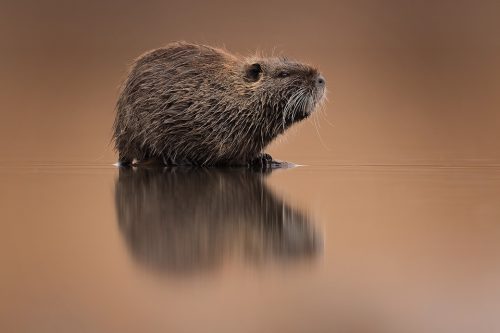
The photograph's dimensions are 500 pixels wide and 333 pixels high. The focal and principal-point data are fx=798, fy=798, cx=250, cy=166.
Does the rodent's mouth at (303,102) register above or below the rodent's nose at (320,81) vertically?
below

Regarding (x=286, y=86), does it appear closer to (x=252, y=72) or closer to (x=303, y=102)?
(x=303, y=102)

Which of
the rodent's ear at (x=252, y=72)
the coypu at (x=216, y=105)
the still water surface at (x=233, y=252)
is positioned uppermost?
the rodent's ear at (x=252, y=72)

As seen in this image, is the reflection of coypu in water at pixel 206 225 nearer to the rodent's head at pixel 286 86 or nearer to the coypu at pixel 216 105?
the coypu at pixel 216 105

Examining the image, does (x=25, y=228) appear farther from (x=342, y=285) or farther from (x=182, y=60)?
(x=182, y=60)

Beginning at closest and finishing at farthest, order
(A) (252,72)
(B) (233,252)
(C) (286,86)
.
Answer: (B) (233,252) < (C) (286,86) < (A) (252,72)

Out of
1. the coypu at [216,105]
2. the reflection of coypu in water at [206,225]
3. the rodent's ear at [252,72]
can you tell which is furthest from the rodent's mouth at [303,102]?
the reflection of coypu in water at [206,225]

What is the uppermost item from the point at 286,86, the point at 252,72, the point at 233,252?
the point at 252,72

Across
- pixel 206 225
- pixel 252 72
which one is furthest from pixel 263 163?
pixel 206 225
